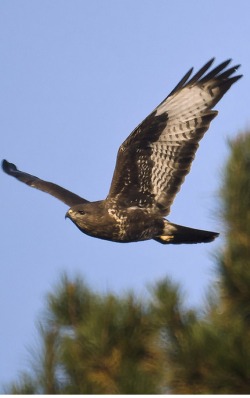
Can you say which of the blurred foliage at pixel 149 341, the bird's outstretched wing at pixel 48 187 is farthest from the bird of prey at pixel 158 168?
the blurred foliage at pixel 149 341

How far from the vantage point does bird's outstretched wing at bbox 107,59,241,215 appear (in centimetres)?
763

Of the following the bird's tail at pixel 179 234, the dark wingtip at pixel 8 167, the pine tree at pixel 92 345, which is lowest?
the pine tree at pixel 92 345

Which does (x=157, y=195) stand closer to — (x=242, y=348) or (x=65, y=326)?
(x=65, y=326)

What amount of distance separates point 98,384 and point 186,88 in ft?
9.81

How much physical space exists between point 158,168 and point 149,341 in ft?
7.00

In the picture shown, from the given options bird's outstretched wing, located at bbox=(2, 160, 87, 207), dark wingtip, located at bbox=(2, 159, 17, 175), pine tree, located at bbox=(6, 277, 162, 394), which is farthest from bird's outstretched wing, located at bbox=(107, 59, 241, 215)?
dark wingtip, located at bbox=(2, 159, 17, 175)

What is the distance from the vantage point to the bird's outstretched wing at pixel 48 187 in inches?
323

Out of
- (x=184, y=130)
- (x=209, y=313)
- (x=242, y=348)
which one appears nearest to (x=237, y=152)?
(x=184, y=130)

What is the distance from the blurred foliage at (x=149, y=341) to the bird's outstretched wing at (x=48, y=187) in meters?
1.97

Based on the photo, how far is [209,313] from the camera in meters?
5.91

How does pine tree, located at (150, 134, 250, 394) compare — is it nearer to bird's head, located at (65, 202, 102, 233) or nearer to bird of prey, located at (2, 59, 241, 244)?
bird of prey, located at (2, 59, 241, 244)

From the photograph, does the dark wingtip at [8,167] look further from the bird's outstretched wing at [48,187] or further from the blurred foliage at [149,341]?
the blurred foliage at [149,341]

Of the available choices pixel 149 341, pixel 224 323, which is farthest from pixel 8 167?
pixel 224 323

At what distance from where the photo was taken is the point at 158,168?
7699 millimetres
